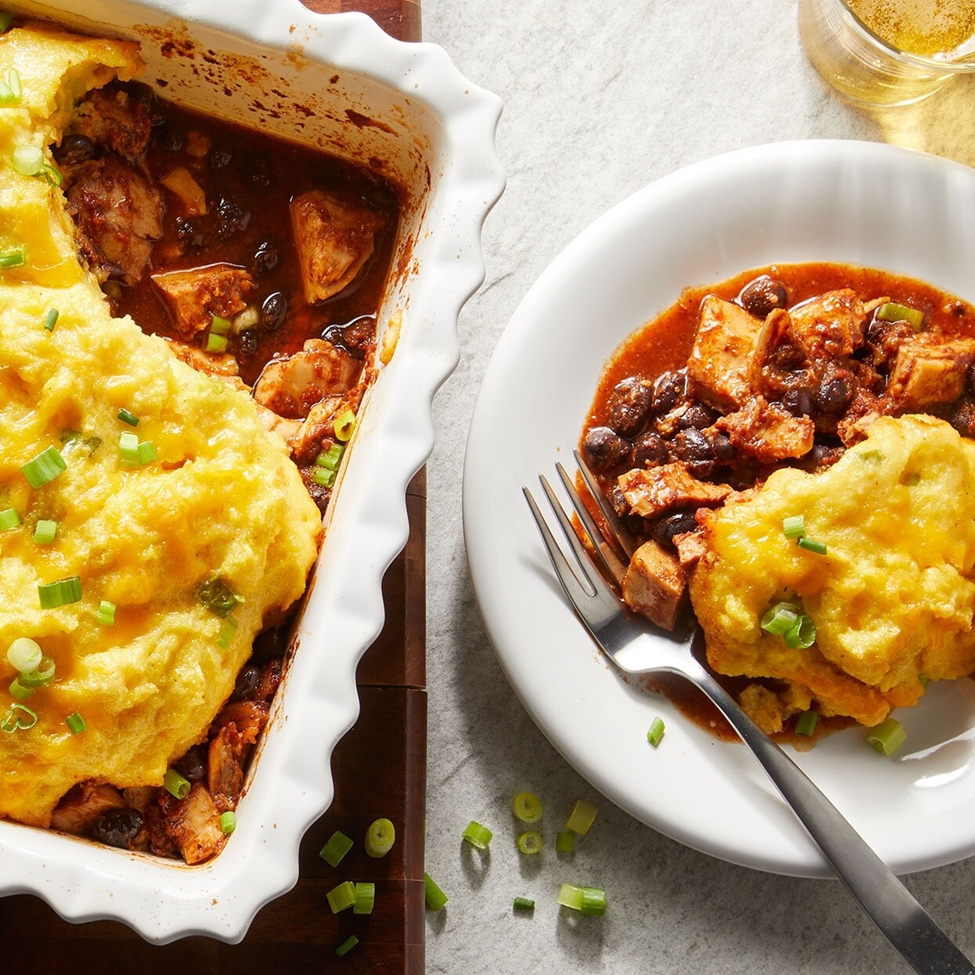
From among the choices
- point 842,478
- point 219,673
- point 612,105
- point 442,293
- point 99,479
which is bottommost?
point 219,673

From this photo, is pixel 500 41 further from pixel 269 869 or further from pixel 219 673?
pixel 269 869

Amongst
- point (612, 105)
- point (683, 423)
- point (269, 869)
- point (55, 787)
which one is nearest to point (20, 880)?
point (55, 787)

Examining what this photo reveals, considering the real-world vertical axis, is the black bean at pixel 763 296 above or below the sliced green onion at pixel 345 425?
above

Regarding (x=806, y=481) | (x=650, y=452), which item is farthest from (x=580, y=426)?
(x=806, y=481)

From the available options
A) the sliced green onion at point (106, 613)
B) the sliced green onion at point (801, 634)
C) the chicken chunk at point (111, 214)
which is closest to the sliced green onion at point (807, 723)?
the sliced green onion at point (801, 634)

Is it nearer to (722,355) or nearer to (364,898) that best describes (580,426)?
(722,355)

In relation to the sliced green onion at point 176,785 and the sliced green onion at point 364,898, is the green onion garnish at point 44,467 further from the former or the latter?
the sliced green onion at point 364,898
